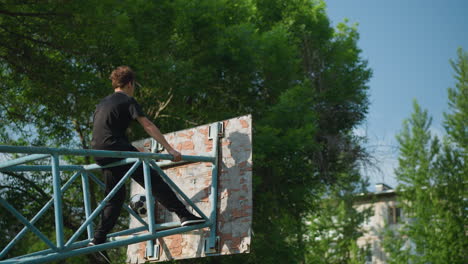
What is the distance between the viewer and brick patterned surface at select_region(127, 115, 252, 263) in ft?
22.2

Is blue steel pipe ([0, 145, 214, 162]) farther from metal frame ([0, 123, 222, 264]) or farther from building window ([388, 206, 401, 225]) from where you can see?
building window ([388, 206, 401, 225])

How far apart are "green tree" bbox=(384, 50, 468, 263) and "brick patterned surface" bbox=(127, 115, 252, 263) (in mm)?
24377

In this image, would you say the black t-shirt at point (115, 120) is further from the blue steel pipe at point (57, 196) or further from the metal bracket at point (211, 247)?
the metal bracket at point (211, 247)

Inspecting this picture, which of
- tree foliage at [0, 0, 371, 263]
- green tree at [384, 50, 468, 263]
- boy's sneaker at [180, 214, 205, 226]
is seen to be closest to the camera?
boy's sneaker at [180, 214, 205, 226]

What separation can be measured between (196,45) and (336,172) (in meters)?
6.34

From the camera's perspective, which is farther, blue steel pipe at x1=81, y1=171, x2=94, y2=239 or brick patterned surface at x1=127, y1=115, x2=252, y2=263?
brick patterned surface at x1=127, y1=115, x2=252, y2=263

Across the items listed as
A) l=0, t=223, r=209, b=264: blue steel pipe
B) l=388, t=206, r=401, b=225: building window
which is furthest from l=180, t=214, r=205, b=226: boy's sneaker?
l=388, t=206, r=401, b=225: building window

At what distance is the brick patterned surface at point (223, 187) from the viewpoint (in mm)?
6770

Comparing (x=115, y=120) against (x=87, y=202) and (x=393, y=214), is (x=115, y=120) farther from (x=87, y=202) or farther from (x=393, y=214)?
(x=393, y=214)

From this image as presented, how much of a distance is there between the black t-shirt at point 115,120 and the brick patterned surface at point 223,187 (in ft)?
4.46

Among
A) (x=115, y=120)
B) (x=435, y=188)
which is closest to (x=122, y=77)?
(x=115, y=120)

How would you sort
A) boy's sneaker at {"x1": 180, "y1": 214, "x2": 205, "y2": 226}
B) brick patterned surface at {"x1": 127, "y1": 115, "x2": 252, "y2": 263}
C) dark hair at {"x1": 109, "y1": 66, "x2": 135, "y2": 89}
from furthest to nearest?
brick patterned surface at {"x1": 127, "y1": 115, "x2": 252, "y2": 263}, boy's sneaker at {"x1": 180, "y1": 214, "x2": 205, "y2": 226}, dark hair at {"x1": 109, "y1": 66, "x2": 135, "y2": 89}

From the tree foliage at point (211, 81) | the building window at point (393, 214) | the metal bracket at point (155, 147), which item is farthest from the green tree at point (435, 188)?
the metal bracket at point (155, 147)

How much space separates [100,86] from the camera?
14.3 meters
